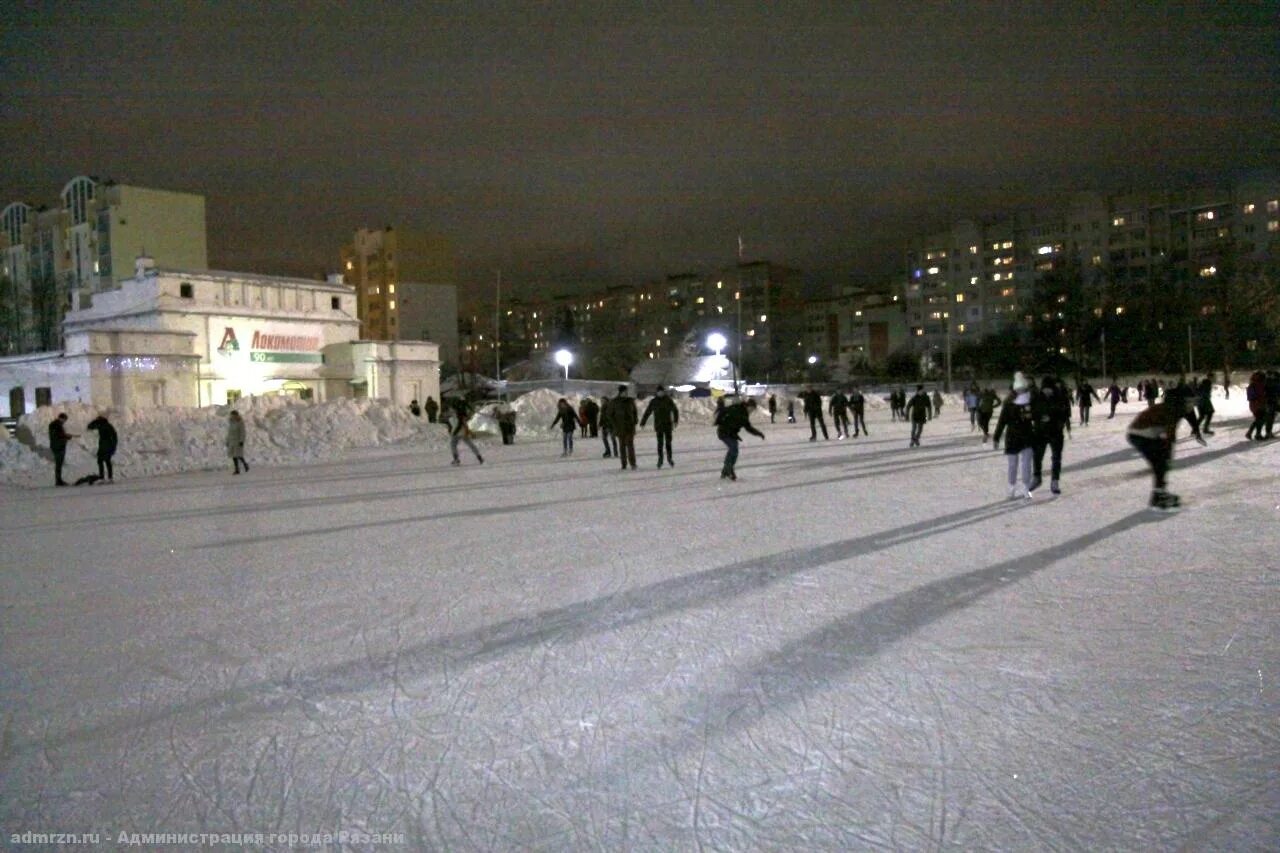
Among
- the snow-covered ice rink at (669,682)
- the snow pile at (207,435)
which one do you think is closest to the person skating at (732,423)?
the snow-covered ice rink at (669,682)

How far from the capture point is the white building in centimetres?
2866

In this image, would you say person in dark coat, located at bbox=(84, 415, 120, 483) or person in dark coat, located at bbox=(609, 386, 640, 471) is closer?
person in dark coat, located at bbox=(609, 386, 640, 471)

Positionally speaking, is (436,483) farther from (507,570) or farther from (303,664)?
(303,664)

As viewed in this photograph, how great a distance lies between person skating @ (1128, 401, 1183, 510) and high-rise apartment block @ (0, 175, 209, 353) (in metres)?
52.0

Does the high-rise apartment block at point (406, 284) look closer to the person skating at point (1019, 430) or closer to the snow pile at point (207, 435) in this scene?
the snow pile at point (207, 435)

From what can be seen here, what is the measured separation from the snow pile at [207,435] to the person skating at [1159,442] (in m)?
17.3

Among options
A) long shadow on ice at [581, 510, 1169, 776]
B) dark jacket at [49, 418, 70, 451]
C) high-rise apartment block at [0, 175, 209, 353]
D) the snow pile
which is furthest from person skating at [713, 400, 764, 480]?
high-rise apartment block at [0, 175, 209, 353]

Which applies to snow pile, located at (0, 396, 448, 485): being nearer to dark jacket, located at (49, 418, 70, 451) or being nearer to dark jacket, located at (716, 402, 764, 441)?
dark jacket, located at (49, 418, 70, 451)

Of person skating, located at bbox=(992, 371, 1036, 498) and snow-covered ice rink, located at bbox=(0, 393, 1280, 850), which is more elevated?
person skating, located at bbox=(992, 371, 1036, 498)

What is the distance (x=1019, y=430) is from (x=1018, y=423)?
0.40ft

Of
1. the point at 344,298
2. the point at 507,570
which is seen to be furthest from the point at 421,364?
the point at 507,570

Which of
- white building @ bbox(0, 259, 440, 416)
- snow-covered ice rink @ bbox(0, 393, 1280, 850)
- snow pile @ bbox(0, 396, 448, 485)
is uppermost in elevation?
white building @ bbox(0, 259, 440, 416)

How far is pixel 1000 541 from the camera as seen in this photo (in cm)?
724

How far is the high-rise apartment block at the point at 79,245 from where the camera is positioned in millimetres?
52344
